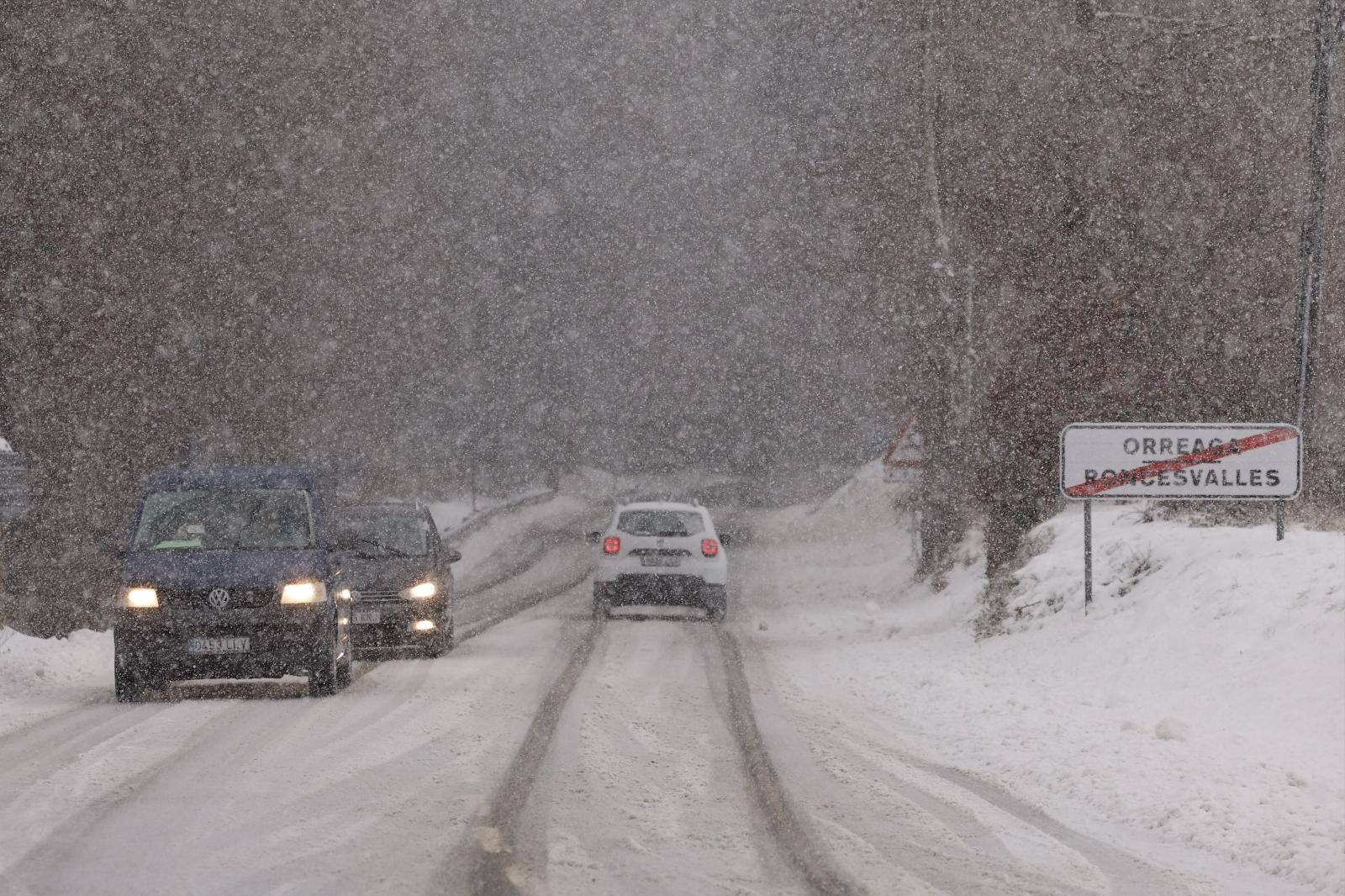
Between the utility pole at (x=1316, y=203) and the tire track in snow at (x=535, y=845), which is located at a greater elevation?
the utility pole at (x=1316, y=203)

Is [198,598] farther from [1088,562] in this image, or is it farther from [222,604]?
[1088,562]

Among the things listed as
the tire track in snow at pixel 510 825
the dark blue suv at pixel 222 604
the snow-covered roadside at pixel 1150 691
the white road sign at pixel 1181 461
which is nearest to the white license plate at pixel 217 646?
the dark blue suv at pixel 222 604

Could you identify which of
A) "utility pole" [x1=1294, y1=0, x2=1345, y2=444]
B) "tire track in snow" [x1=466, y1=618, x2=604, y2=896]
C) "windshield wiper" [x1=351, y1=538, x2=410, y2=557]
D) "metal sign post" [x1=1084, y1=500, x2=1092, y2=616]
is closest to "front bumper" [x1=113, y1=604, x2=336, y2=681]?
"tire track in snow" [x1=466, y1=618, x2=604, y2=896]

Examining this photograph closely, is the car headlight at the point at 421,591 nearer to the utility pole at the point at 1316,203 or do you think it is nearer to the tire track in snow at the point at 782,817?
the tire track in snow at the point at 782,817

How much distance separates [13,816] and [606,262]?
95895 millimetres

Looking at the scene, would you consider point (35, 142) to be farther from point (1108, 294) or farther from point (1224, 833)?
point (1224, 833)

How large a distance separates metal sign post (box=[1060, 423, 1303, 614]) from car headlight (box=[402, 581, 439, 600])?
667cm

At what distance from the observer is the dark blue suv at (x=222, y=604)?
13148 mm

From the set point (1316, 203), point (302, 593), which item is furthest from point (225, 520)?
point (1316, 203)

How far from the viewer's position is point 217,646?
1317cm

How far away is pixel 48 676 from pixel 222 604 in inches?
107

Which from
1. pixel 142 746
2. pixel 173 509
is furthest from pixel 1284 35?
pixel 142 746

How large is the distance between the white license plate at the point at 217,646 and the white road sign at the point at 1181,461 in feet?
25.4

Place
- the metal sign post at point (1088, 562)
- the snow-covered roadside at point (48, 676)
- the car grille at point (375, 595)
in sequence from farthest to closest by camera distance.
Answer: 1. the car grille at point (375, 595)
2. the metal sign post at point (1088, 562)
3. the snow-covered roadside at point (48, 676)
